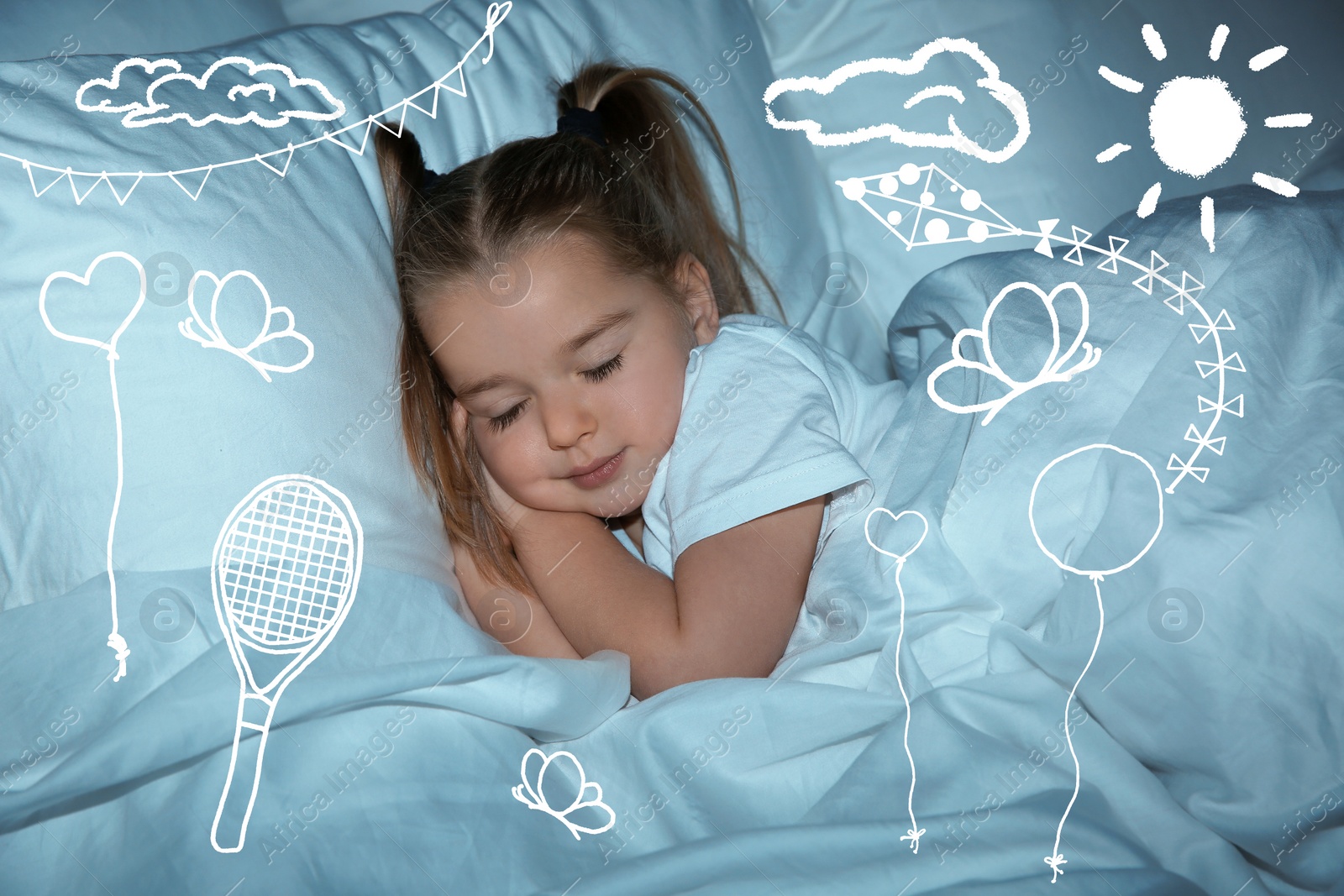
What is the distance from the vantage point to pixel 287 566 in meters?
0.79

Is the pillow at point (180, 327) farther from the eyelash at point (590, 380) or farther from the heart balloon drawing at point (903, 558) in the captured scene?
the heart balloon drawing at point (903, 558)

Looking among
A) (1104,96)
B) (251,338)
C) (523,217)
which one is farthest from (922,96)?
(251,338)

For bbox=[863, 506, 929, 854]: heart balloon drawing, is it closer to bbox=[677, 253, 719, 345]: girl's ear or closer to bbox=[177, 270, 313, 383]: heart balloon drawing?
bbox=[677, 253, 719, 345]: girl's ear

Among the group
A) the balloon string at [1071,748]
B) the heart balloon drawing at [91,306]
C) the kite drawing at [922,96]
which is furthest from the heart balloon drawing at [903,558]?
the heart balloon drawing at [91,306]

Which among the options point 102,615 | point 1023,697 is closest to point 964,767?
point 1023,697

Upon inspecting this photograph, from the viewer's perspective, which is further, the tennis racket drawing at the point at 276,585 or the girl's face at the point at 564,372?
the girl's face at the point at 564,372

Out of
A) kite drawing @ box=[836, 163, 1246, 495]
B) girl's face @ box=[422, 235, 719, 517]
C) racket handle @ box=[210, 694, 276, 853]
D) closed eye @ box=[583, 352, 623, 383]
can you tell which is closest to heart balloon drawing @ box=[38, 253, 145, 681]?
racket handle @ box=[210, 694, 276, 853]

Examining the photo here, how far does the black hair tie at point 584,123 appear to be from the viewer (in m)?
1.12

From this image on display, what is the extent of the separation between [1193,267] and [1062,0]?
54 centimetres

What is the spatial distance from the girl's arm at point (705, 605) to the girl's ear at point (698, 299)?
0.27 meters

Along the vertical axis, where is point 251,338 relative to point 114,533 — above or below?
above

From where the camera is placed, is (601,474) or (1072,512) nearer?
(1072,512)

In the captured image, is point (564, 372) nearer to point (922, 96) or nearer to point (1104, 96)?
point (922, 96)

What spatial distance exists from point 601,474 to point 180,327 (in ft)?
1.39
